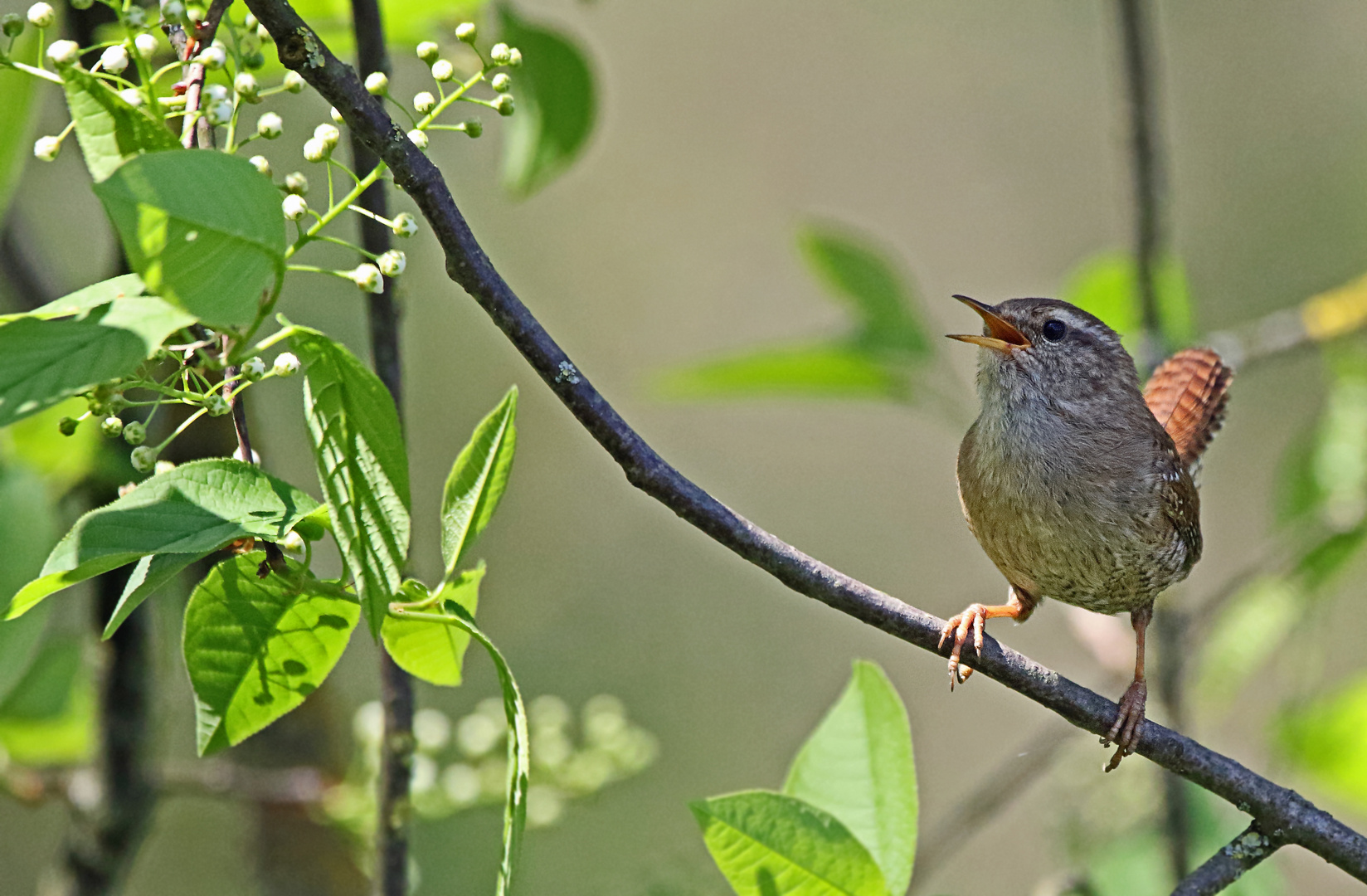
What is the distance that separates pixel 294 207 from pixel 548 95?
1360mm

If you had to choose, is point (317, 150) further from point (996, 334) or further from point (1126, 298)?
point (1126, 298)

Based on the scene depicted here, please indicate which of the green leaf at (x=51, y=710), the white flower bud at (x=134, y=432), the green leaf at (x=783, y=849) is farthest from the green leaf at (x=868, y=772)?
the green leaf at (x=51, y=710)

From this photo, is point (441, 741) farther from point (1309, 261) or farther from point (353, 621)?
point (1309, 261)

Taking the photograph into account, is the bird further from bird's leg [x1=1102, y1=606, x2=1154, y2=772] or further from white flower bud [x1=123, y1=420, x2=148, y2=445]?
white flower bud [x1=123, y1=420, x2=148, y2=445]

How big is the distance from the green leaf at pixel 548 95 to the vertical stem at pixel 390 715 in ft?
2.08

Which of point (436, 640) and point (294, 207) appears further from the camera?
point (436, 640)

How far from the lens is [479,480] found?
147 centimetres

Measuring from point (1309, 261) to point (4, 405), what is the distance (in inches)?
351

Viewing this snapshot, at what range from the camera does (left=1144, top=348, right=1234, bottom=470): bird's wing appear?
3.53 m

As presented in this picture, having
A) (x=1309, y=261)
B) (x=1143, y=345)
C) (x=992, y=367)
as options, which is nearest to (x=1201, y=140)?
(x=1309, y=261)

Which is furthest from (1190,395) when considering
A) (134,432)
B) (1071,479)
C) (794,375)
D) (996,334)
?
(134,432)

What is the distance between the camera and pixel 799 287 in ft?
28.9

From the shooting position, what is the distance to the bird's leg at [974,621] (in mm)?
1771

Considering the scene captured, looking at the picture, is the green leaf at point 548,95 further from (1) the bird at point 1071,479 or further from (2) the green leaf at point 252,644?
(2) the green leaf at point 252,644
